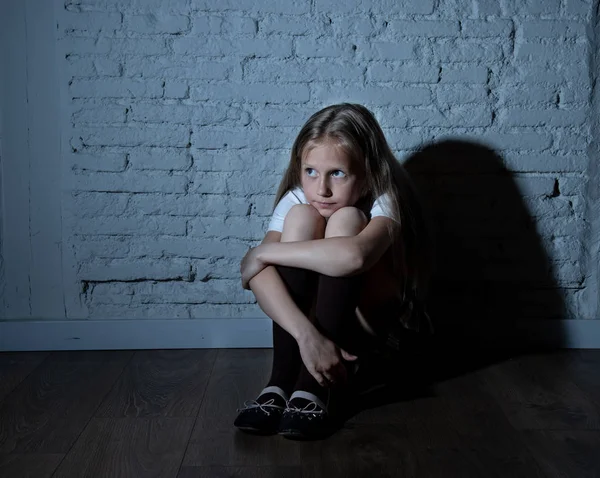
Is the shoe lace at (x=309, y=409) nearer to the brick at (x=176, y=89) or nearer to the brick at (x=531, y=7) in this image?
the brick at (x=176, y=89)

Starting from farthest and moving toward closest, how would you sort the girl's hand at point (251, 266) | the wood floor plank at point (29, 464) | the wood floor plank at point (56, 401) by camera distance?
the girl's hand at point (251, 266) < the wood floor plank at point (56, 401) < the wood floor plank at point (29, 464)

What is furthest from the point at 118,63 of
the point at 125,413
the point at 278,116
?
the point at 125,413

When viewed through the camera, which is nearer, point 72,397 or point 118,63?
point 72,397

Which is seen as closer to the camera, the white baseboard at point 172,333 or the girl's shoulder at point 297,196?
the girl's shoulder at point 297,196

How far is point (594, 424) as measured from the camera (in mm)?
1621

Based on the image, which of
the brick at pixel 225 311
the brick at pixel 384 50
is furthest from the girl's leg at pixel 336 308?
the brick at pixel 384 50

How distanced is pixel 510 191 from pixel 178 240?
1097 millimetres

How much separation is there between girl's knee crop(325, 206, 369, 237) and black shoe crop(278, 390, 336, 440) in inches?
15.9

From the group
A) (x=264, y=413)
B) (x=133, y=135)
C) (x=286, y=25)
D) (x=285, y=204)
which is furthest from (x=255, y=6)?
(x=264, y=413)

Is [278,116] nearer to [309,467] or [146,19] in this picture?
[146,19]

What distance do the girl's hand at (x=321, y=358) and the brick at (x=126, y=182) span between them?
2.59 feet

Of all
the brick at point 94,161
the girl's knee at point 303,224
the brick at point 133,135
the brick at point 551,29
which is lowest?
the girl's knee at point 303,224

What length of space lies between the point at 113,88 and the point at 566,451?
1.63m

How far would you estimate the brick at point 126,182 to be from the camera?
2.16m
